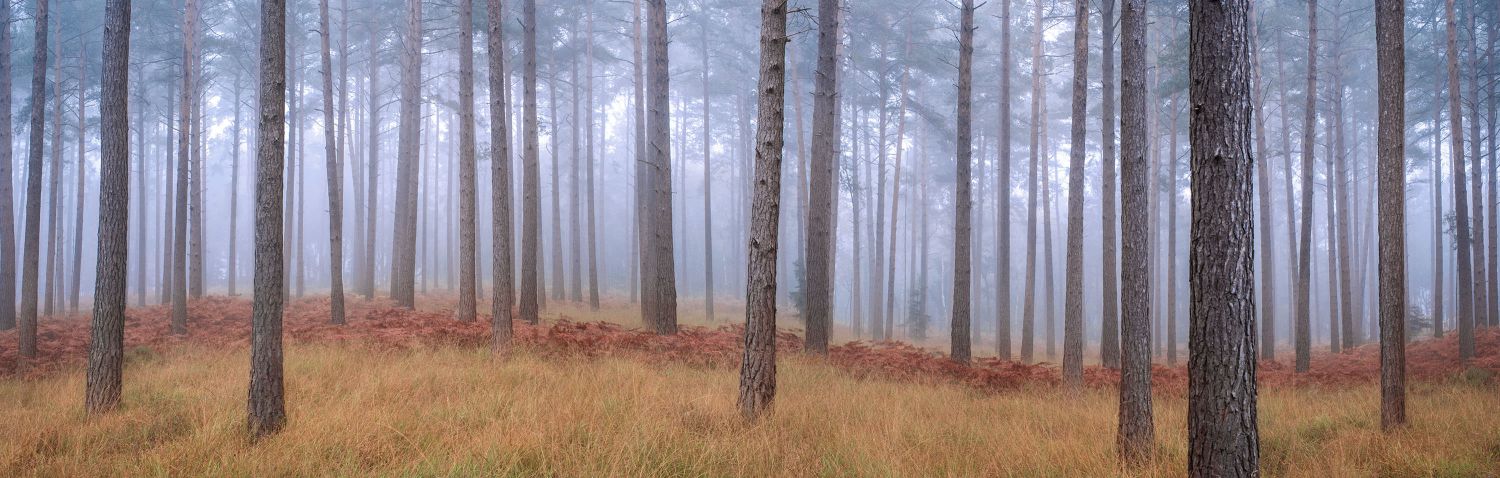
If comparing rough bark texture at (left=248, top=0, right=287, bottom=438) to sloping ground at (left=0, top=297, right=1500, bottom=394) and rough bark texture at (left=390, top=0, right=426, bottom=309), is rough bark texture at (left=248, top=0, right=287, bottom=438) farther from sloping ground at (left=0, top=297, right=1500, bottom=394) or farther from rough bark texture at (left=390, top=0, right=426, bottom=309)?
rough bark texture at (left=390, top=0, right=426, bottom=309)

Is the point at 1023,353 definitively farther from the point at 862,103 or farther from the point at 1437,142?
the point at 1437,142

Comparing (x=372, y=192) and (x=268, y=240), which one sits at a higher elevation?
(x=372, y=192)

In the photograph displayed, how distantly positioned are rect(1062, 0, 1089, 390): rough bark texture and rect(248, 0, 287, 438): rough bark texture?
26.5 ft

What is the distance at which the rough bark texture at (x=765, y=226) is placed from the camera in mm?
6215

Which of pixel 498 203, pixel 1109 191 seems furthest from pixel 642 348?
pixel 1109 191

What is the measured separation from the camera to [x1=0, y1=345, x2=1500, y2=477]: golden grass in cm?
475

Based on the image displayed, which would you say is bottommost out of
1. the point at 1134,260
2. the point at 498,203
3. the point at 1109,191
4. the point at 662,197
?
the point at 1134,260

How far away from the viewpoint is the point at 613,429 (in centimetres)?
554

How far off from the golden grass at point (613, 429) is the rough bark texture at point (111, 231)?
1.03 feet

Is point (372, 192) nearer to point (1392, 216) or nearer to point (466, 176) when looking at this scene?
point (466, 176)

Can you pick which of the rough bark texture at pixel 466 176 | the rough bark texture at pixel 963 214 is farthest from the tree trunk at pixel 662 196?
the rough bark texture at pixel 963 214

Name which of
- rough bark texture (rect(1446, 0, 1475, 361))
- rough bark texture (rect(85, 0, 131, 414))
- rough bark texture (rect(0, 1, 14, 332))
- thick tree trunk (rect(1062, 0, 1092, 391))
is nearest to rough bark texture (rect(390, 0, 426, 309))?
rough bark texture (rect(0, 1, 14, 332))

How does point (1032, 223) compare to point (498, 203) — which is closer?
point (498, 203)

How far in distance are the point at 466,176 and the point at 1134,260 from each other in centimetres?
865
